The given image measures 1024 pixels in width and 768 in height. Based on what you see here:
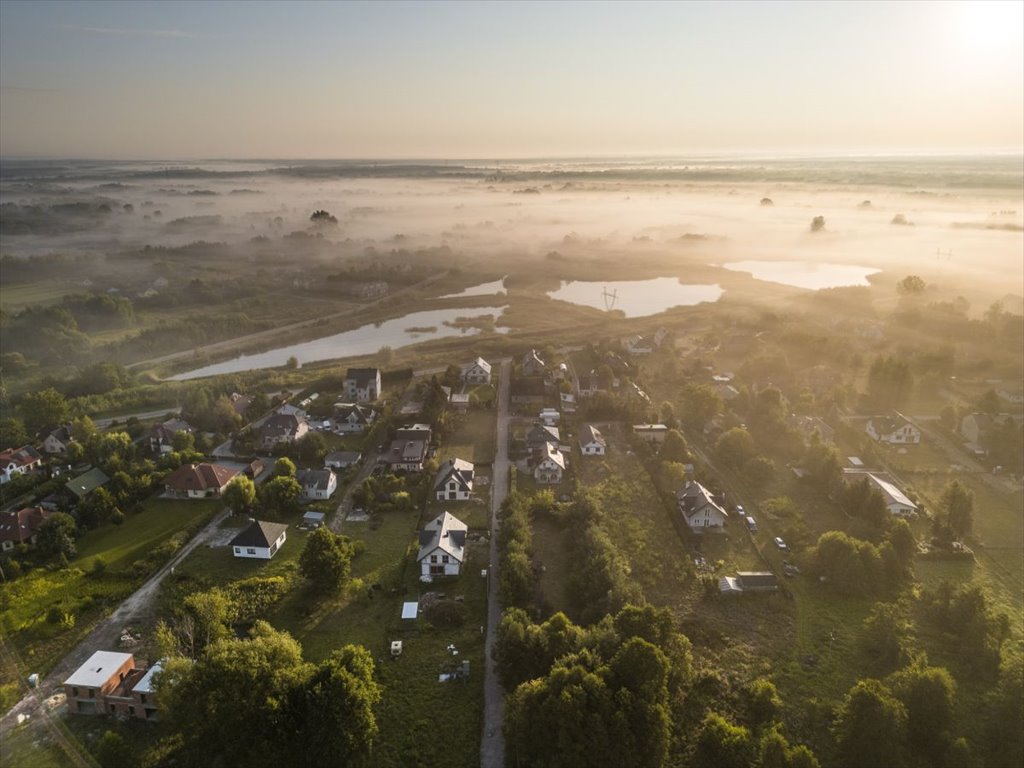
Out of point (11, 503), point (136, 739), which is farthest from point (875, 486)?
point (11, 503)

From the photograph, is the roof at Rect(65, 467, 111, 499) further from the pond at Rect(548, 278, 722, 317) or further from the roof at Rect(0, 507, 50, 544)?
the pond at Rect(548, 278, 722, 317)

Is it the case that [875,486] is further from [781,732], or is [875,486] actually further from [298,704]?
[298,704]

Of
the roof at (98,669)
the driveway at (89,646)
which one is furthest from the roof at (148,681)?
the driveway at (89,646)

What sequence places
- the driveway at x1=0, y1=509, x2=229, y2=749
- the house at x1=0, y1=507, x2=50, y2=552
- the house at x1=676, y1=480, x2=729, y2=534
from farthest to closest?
the house at x1=676, y1=480, x2=729, y2=534, the house at x1=0, y1=507, x2=50, y2=552, the driveway at x1=0, y1=509, x2=229, y2=749

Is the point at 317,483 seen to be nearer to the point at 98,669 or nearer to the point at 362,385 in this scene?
the point at 98,669

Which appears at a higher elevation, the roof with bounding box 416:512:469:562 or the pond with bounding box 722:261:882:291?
the pond with bounding box 722:261:882:291

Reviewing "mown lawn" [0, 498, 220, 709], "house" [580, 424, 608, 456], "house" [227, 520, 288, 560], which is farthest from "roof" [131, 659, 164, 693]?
"house" [580, 424, 608, 456]

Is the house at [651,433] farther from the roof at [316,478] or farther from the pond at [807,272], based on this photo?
the pond at [807,272]
